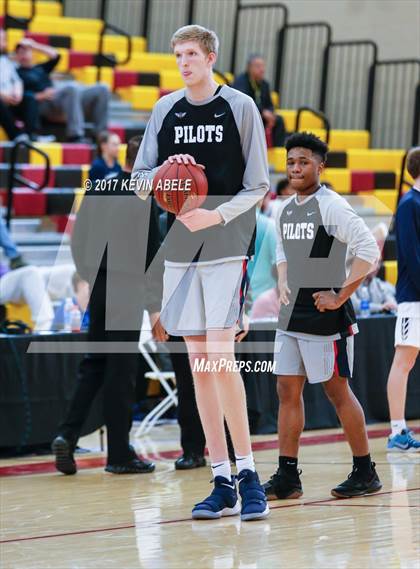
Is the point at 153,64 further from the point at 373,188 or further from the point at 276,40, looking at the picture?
the point at 373,188

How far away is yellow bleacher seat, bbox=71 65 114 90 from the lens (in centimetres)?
1514

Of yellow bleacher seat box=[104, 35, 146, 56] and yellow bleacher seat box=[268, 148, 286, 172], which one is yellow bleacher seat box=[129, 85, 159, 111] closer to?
yellow bleacher seat box=[104, 35, 146, 56]

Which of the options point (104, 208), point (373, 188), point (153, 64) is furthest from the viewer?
point (153, 64)

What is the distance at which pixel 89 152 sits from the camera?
1334cm

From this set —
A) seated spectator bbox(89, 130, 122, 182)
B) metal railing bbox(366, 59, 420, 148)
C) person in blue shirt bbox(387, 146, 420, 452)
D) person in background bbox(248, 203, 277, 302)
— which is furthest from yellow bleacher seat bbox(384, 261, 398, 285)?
person in blue shirt bbox(387, 146, 420, 452)

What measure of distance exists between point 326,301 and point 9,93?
7691 millimetres

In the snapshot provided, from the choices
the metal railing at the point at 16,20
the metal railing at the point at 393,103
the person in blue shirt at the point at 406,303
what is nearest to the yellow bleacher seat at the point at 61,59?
the metal railing at the point at 16,20

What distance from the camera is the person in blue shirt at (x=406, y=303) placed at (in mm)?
7551

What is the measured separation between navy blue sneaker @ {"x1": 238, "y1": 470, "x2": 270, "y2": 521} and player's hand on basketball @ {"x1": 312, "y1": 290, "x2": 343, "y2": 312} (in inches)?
34.3

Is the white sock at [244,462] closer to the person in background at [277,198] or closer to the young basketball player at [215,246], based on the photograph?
the young basketball player at [215,246]

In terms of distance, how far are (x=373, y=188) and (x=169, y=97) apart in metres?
9.75

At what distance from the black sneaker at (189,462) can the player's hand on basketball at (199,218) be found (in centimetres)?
231

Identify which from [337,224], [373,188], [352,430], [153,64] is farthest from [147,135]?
[153,64]

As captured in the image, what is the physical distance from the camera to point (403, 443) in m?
7.71
